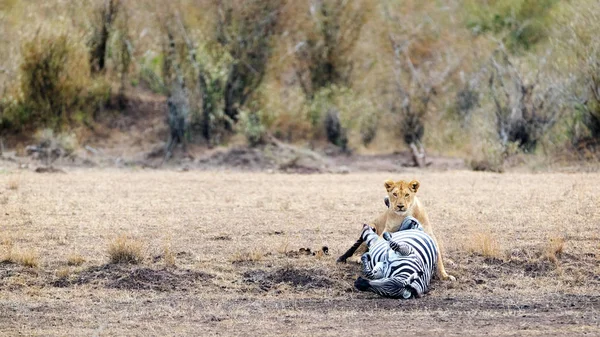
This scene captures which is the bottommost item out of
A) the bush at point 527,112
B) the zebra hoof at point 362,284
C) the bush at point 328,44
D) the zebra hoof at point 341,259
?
the zebra hoof at point 362,284

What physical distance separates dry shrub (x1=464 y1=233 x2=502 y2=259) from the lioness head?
47.3 inches

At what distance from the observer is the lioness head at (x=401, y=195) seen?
30.6 ft

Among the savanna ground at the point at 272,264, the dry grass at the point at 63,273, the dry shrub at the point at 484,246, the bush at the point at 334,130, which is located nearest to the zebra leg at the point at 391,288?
the savanna ground at the point at 272,264

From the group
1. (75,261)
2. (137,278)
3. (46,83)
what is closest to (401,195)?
(137,278)

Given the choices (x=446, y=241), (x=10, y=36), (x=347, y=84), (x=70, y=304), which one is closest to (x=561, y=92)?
(x=347, y=84)

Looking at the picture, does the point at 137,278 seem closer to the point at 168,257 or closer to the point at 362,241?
the point at 168,257

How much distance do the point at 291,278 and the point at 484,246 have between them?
223 cm

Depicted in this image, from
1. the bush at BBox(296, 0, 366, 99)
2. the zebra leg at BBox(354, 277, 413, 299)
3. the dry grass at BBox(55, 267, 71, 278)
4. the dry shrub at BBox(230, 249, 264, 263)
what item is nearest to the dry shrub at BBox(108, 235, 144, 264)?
the dry grass at BBox(55, 267, 71, 278)

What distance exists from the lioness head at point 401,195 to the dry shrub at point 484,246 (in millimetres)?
1202

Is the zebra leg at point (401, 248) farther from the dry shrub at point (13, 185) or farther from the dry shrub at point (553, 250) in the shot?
the dry shrub at point (13, 185)

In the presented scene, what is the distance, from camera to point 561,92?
2064 cm

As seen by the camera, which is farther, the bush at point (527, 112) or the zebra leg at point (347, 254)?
the bush at point (527, 112)

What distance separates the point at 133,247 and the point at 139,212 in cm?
308

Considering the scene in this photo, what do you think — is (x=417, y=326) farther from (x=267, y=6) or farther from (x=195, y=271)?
(x=267, y=6)
